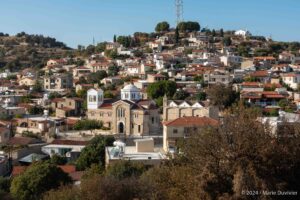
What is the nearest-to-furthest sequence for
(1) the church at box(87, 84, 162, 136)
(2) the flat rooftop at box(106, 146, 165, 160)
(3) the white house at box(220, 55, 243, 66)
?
(2) the flat rooftop at box(106, 146, 165, 160) < (1) the church at box(87, 84, 162, 136) < (3) the white house at box(220, 55, 243, 66)

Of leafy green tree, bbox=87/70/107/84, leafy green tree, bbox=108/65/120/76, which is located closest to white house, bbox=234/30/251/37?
leafy green tree, bbox=108/65/120/76

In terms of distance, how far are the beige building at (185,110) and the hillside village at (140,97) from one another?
0.06 meters

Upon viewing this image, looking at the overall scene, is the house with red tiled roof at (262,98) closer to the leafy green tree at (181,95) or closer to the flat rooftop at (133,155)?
the leafy green tree at (181,95)

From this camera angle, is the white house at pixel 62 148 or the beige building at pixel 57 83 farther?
the beige building at pixel 57 83

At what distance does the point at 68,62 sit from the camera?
76438 mm

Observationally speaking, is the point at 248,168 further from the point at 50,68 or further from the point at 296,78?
the point at 50,68

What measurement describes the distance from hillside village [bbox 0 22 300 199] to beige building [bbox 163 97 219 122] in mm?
62

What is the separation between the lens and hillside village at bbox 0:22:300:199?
1038 inches

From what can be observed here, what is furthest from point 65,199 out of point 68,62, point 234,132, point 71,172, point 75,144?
point 68,62

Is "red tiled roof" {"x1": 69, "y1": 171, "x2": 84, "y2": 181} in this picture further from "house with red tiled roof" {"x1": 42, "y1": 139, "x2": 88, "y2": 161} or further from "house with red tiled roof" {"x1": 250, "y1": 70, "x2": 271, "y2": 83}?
"house with red tiled roof" {"x1": 250, "y1": 70, "x2": 271, "y2": 83}

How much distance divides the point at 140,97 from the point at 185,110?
6.83 meters

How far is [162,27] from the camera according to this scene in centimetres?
9212

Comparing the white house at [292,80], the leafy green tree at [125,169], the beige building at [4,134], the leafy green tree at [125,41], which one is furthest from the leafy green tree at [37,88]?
the leafy green tree at [125,169]

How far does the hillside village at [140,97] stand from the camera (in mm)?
26359
